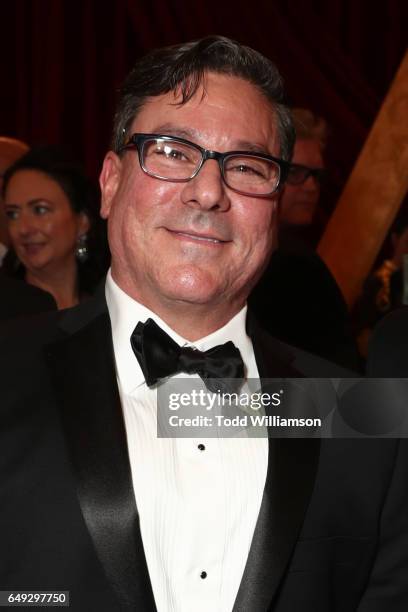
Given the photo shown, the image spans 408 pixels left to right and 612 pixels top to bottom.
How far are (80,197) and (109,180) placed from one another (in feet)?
4.61

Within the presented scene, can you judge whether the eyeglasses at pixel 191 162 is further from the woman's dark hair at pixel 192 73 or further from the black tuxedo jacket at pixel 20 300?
the black tuxedo jacket at pixel 20 300

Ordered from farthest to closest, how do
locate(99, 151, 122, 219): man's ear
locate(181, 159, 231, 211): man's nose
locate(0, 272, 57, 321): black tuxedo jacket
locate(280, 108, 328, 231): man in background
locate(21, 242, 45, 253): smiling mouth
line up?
locate(21, 242, 45, 253): smiling mouth → locate(280, 108, 328, 231): man in background → locate(0, 272, 57, 321): black tuxedo jacket → locate(99, 151, 122, 219): man's ear → locate(181, 159, 231, 211): man's nose

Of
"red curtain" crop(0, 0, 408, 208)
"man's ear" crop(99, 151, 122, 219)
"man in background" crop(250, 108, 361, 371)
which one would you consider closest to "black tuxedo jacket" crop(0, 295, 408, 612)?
"man's ear" crop(99, 151, 122, 219)

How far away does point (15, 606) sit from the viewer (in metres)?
1.34

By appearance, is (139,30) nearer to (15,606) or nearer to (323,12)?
(323,12)

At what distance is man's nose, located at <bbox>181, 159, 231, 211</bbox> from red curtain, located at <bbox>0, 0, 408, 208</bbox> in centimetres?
317

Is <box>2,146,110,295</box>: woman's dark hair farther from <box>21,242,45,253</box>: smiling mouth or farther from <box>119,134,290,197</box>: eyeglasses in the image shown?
<box>119,134,290,197</box>: eyeglasses

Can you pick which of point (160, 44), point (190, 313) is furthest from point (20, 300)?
point (160, 44)

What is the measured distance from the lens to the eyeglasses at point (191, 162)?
1.56 metres

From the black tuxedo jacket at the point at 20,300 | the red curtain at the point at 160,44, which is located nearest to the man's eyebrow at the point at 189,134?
the black tuxedo jacket at the point at 20,300

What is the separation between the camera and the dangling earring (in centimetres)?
309

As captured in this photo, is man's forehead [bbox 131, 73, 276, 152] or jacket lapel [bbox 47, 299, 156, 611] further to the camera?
man's forehead [bbox 131, 73, 276, 152]

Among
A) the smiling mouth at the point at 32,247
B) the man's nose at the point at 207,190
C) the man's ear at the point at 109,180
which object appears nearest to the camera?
the man's nose at the point at 207,190

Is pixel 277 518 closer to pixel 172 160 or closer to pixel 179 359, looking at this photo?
pixel 179 359
